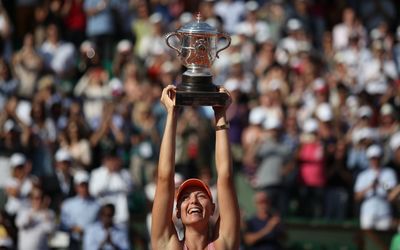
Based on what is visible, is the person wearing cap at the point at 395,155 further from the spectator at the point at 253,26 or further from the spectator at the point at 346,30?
the spectator at the point at 346,30

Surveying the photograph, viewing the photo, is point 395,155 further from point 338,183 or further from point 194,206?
point 194,206

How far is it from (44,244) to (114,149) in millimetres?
2439

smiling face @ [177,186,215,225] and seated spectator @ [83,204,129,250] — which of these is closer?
smiling face @ [177,186,215,225]

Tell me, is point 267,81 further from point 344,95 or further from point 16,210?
point 16,210

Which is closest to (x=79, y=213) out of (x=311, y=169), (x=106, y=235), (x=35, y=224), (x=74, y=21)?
(x=35, y=224)

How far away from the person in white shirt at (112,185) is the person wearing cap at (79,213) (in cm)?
53

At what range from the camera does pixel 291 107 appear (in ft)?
54.5

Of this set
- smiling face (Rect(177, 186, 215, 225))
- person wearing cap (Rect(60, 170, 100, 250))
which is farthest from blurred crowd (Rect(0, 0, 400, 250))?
smiling face (Rect(177, 186, 215, 225))

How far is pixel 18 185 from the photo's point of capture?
1433 centimetres

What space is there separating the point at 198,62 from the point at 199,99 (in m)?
0.47

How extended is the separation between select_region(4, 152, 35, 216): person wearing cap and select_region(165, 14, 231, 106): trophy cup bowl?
6.66 meters

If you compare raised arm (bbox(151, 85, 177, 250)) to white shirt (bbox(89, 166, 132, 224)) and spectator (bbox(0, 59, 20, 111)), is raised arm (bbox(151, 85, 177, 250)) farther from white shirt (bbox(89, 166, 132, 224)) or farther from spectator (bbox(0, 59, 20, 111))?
spectator (bbox(0, 59, 20, 111))

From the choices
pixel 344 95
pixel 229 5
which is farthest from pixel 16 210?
pixel 229 5

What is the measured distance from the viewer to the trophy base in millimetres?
7270
